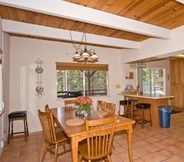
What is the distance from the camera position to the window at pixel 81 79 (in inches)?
188

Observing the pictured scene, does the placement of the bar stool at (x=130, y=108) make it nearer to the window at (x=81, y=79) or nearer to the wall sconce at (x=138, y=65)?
the window at (x=81, y=79)

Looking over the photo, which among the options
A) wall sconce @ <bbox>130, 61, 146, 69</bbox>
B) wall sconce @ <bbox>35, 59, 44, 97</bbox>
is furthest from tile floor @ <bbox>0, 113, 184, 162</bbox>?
wall sconce @ <bbox>130, 61, 146, 69</bbox>

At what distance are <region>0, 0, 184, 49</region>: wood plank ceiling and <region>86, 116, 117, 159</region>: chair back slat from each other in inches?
74.1

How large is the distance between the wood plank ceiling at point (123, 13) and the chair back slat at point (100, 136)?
1882mm

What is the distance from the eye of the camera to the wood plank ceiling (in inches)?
96.6

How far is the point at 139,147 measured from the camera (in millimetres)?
3100

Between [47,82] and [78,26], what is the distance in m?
1.97

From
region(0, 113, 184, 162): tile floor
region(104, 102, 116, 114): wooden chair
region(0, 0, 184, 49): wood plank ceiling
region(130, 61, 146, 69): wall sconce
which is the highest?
region(0, 0, 184, 49): wood plank ceiling

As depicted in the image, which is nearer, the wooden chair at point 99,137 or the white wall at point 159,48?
the wooden chair at point 99,137

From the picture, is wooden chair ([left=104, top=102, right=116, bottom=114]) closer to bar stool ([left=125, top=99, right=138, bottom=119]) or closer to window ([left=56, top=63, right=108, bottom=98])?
bar stool ([left=125, top=99, right=138, bottom=119])

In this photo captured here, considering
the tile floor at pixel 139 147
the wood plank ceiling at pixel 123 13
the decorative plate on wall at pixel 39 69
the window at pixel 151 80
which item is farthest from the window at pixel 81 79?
the window at pixel 151 80

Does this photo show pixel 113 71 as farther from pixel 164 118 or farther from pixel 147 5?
pixel 147 5

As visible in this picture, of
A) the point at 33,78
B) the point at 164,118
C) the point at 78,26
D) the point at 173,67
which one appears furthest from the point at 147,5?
the point at 173,67

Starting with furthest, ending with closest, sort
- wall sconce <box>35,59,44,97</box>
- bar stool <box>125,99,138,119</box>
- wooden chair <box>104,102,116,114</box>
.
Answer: bar stool <box>125,99,138,119</box>, wall sconce <box>35,59,44,97</box>, wooden chair <box>104,102,116,114</box>
